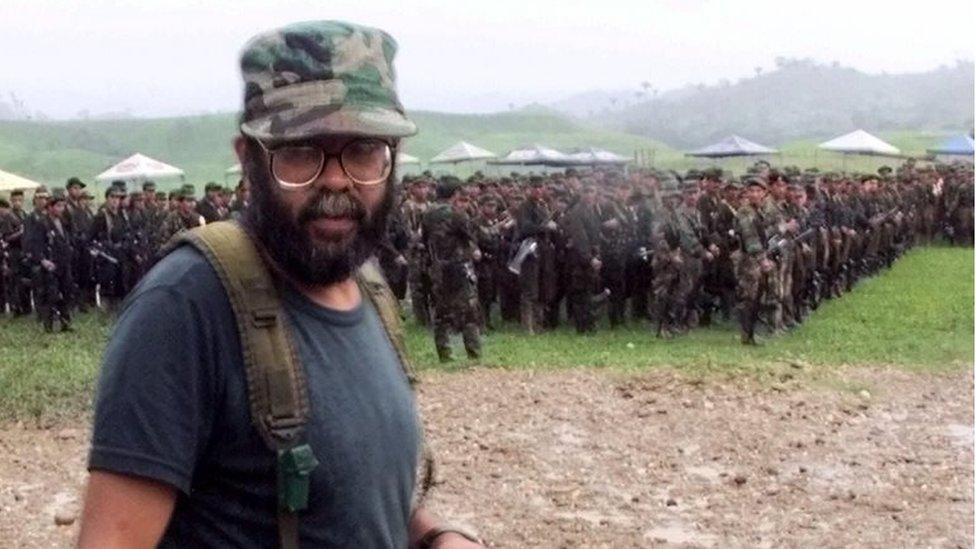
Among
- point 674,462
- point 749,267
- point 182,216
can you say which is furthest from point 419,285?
point 674,462

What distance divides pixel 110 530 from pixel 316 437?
0.89 feet

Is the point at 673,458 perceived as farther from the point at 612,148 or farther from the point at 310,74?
the point at 612,148

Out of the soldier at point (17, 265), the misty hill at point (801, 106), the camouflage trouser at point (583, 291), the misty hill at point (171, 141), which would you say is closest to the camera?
the camouflage trouser at point (583, 291)

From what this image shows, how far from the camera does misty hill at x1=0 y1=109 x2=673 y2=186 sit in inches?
1649

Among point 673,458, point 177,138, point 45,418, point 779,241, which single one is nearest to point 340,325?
point 673,458

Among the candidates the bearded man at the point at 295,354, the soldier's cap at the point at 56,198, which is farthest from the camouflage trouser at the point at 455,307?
the bearded man at the point at 295,354

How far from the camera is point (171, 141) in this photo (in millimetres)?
50500

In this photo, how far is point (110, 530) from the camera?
158 centimetres

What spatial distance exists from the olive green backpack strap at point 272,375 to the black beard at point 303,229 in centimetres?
6

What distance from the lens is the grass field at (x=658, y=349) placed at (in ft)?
34.2

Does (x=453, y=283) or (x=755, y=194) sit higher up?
(x=755, y=194)

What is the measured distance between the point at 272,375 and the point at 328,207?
0.86 ft

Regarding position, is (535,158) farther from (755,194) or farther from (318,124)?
(318,124)

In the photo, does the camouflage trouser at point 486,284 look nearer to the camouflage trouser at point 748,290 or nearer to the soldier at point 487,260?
the soldier at point 487,260
